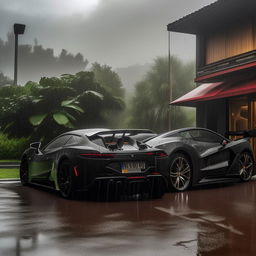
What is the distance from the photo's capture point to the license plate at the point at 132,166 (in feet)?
30.9

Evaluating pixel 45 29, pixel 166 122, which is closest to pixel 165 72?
pixel 166 122

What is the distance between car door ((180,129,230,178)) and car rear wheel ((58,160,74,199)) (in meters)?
3.32

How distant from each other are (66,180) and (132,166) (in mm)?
1304

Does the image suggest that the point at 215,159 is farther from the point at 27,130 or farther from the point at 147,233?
the point at 27,130

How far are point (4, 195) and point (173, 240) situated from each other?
5.53 m

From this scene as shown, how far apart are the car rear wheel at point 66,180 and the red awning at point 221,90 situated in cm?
820

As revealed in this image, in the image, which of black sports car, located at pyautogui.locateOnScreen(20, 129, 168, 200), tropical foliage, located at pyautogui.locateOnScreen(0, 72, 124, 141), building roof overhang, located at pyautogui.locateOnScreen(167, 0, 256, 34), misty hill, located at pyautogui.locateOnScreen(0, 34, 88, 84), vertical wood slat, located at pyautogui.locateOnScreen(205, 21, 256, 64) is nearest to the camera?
black sports car, located at pyautogui.locateOnScreen(20, 129, 168, 200)

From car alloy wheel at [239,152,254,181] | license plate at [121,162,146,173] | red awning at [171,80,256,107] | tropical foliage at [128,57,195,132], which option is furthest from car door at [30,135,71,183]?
tropical foliage at [128,57,195,132]

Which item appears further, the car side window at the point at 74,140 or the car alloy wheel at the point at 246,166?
the car alloy wheel at the point at 246,166

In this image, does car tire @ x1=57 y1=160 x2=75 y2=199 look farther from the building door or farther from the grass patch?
the building door

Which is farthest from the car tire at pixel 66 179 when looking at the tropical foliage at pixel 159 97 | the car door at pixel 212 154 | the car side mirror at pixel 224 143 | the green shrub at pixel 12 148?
the tropical foliage at pixel 159 97

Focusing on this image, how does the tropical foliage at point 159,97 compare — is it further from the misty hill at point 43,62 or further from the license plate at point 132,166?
the misty hill at point 43,62

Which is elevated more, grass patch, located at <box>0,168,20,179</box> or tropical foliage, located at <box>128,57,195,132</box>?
tropical foliage, located at <box>128,57,195,132</box>

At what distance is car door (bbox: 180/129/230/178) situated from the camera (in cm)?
1174
